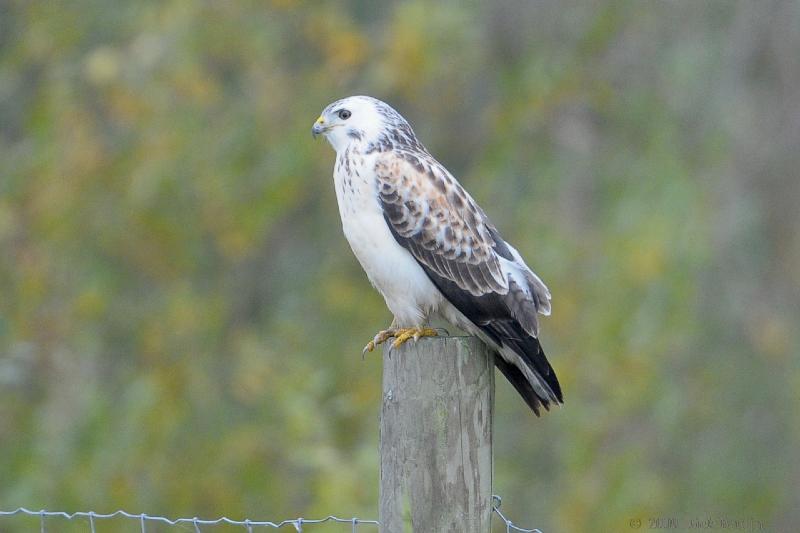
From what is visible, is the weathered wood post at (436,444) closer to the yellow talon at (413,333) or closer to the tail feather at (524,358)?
the yellow talon at (413,333)

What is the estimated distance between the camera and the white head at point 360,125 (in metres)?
5.10

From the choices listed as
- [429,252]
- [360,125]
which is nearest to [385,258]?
[429,252]

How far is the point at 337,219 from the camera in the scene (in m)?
9.55

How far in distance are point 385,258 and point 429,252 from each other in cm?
15

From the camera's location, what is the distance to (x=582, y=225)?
9.84 metres

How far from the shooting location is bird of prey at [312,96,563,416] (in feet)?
15.5

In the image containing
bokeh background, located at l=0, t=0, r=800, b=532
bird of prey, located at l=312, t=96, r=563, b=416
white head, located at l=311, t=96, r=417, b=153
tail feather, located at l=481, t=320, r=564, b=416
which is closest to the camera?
tail feather, located at l=481, t=320, r=564, b=416

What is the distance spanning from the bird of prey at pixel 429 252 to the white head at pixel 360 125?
0.10 meters

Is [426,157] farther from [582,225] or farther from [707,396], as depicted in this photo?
[707,396]

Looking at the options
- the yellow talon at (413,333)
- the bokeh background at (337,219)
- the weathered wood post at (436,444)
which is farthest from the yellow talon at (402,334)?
the bokeh background at (337,219)

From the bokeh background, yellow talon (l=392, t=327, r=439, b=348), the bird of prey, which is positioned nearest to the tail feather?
the bird of prey

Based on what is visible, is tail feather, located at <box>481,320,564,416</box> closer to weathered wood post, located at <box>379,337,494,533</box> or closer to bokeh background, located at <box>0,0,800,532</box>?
weathered wood post, located at <box>379,337,494,533</box>

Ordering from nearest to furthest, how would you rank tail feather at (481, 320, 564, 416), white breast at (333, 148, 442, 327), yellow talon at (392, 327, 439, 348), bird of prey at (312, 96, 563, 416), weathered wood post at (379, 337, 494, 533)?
weathered wood post at (379, 337, 494, 533) → yellow talon at (392, 327, 439, 348) → tail feather at (481, 320, 564, 416) → bird of prey at (312, 96, 563, 416) → white breast at (333, 148, 442, 327)

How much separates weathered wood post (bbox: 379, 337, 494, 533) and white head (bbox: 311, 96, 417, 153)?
1.58 meters
